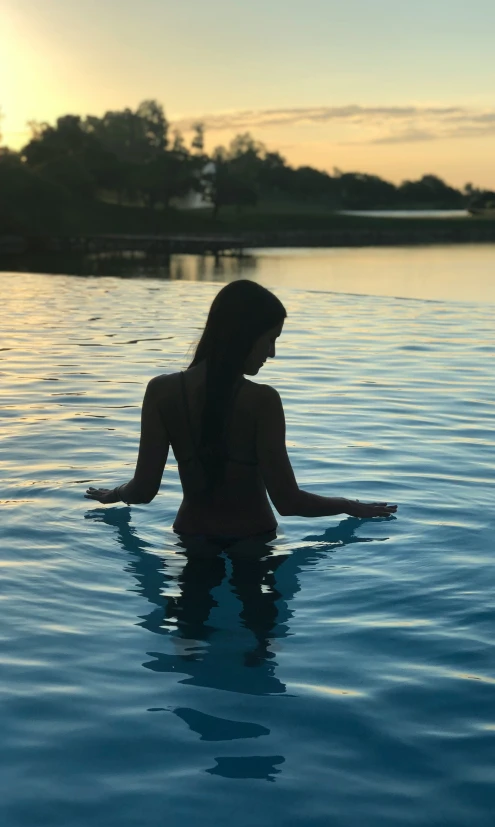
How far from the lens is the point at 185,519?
564 centimetres

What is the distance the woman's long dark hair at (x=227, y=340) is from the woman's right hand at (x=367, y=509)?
908mm

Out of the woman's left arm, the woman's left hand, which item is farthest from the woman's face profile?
the woman's left hand

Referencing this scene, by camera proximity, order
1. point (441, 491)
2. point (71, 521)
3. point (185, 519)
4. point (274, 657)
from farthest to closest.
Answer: point (441, 491) → point (71, 521) → point (185, 519) → point (274, 657)

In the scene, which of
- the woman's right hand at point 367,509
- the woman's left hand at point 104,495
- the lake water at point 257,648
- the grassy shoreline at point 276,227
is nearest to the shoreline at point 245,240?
the grassy shoreline at point 276,227

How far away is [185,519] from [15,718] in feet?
5.18

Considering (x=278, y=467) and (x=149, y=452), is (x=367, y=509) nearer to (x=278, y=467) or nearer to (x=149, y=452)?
(x=278, y=467)

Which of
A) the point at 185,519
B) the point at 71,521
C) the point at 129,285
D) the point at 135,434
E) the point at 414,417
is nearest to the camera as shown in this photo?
the point at 185,519

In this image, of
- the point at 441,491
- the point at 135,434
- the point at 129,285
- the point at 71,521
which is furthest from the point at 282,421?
the point at 129,285

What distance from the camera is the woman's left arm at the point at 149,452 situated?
528cm

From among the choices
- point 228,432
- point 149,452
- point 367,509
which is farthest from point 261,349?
point 367,509

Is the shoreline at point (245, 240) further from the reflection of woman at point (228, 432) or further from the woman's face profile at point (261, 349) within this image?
the woman's face profile at point (261, 349)

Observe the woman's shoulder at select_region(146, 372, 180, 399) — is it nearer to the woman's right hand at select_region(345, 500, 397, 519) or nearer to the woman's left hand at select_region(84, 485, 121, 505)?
the woman's left hand at select_region(84, 485, 121, 505)

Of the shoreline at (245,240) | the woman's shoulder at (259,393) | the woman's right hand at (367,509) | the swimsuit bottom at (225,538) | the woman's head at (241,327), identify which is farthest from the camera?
the shoreline at (245,240)

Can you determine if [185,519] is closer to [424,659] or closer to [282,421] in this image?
[282,421]
